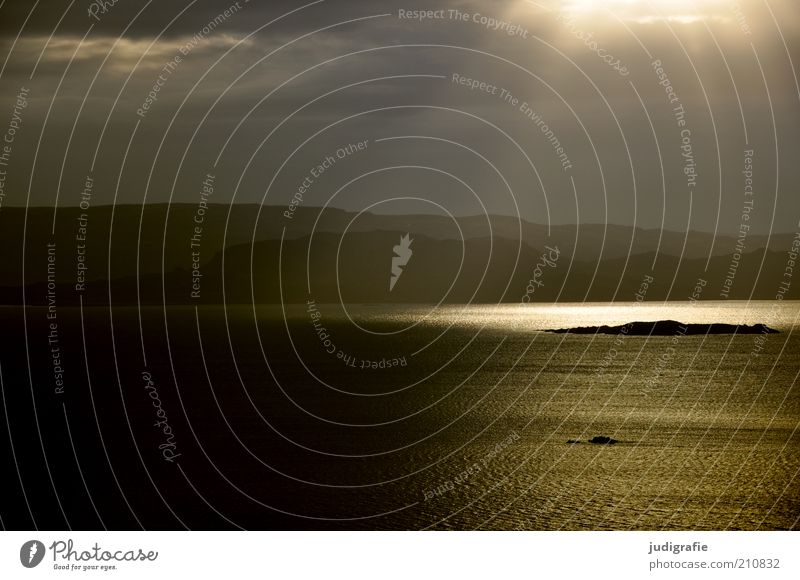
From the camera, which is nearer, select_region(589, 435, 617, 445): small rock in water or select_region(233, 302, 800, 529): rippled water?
select_region(233, 302, 800, 529): rippled water

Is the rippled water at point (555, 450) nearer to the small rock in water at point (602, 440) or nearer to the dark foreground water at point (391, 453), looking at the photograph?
the dark foreground water at point (391, 453)

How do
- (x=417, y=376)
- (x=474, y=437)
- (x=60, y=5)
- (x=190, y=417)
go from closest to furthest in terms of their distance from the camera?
1. (x=60, y=5)
2. (x=474, y=437)
3. (x=190, y=417)
4. (x=417, y=376)

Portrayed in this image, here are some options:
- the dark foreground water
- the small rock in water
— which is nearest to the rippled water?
the dark foreground water

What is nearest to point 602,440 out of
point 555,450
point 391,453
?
point 555,450

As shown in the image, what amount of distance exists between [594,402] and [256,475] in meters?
67.7

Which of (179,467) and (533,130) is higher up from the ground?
(533,130)

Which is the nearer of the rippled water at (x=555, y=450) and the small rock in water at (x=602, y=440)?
the rippled water at (x=555, y=450)

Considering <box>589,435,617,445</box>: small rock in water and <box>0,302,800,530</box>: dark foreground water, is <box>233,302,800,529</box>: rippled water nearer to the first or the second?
<box>0,302,800,530</box>: dark foreground water

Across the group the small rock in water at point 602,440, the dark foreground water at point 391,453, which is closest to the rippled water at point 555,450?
the dark foreground water at point 391,453

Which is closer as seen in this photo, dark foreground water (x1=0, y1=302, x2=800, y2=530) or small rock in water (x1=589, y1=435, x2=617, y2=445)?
dark foreground water (x1=0, y1=302, x2=800, y2=530)
